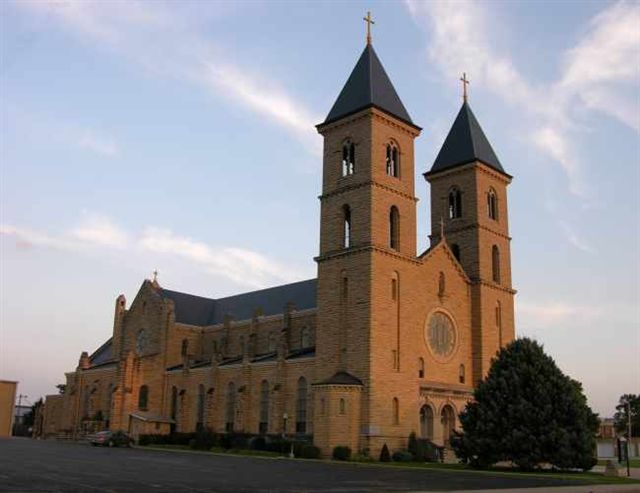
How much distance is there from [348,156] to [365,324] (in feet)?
42.5

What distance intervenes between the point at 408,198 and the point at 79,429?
138 feet

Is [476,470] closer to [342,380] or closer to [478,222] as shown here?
[342,380]

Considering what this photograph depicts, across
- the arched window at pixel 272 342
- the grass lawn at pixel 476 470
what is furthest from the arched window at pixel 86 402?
the arched window at pixel 272 342

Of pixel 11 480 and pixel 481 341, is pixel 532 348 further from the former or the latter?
pixel 11 480

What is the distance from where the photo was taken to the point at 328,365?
49.1 m

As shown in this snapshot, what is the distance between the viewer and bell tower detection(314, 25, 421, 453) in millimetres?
46125

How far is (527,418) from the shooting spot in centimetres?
3919

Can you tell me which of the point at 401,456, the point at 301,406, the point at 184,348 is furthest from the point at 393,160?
the point at 184,348

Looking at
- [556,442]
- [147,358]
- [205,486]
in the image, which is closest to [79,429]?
[147,358]

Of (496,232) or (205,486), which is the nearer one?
(205,486)

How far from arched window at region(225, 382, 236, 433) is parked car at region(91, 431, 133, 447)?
26.3 ft

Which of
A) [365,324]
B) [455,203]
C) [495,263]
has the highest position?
[455,203]

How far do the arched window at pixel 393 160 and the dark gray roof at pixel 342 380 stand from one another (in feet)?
49.2

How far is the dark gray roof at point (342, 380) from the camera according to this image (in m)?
45.9
